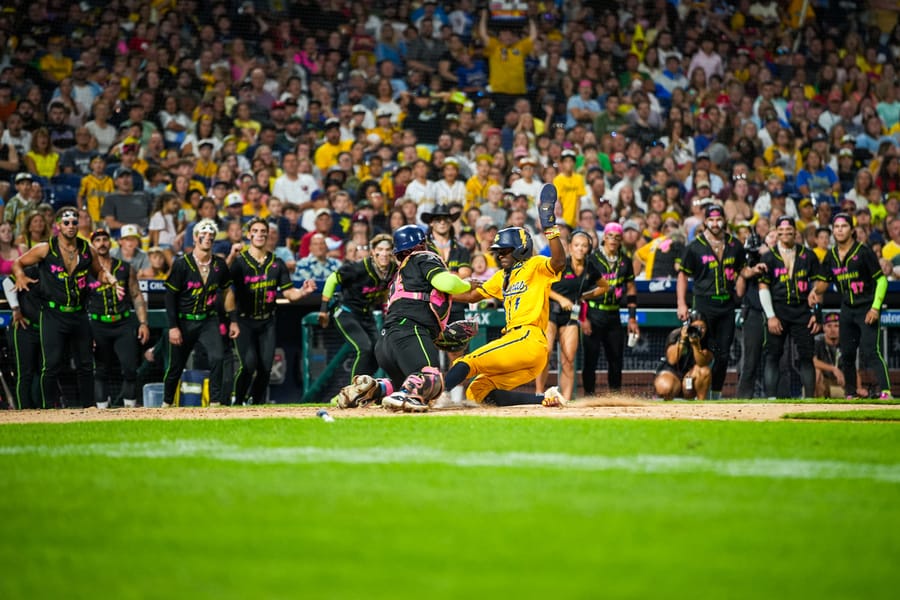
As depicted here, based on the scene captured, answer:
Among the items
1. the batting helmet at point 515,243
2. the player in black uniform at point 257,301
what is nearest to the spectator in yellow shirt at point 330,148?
the player in black uniform at point 257,301

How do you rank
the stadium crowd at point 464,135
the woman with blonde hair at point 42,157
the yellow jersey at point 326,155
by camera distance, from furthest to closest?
the yellow jersey at point 326,155
the woman with blonde hair at point 42,157
the stadium crowd at point 464,135

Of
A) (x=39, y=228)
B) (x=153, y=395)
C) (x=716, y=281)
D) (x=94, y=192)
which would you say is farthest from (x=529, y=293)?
(x=94, y=192)

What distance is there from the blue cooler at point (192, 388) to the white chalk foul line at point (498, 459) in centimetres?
569

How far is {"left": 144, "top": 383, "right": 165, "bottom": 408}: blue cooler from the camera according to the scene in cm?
1273

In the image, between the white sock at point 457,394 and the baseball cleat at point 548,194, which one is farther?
the white sock at point 457,394

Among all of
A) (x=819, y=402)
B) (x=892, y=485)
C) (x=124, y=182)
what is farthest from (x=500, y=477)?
(x=124, y=182)

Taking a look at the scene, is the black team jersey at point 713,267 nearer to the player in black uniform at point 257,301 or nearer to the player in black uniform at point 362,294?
the player in black uniform at point 362,294

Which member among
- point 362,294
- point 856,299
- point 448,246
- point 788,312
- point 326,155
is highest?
point 326,155

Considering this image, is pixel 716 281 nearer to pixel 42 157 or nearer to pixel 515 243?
pixel 515 243

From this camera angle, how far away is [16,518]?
4484 mm

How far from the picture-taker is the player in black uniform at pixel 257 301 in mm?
12109

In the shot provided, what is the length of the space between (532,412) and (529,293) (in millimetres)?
1082

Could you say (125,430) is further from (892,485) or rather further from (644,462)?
(892,485)

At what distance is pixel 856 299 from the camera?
40.5ft
